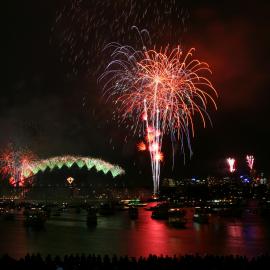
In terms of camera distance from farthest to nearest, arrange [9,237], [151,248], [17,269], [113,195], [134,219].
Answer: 1. [113,195]
2. [134,219]
3. [9,237]
4. [151,248]
5. [17,269]

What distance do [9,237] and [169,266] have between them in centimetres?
2403

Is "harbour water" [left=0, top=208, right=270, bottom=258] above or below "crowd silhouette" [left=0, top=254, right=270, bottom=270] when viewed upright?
below

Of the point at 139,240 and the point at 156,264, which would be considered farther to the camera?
the point at 139,240

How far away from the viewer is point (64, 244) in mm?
30984

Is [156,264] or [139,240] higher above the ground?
[156,264]

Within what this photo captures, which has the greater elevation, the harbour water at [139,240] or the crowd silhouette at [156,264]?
the crowd silhouette at [156,264]

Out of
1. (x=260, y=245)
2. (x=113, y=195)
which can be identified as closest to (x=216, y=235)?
(x=260, y=245)

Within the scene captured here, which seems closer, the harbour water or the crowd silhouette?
the crowd silhouette

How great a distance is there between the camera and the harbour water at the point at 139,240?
27.7 metres

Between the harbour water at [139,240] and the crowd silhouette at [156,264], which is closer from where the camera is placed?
the crowd silhouette at [156,264]

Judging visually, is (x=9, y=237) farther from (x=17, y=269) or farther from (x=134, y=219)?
(x=17, y=269)

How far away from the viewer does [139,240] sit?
107 ft

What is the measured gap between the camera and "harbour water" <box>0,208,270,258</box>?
27.7m

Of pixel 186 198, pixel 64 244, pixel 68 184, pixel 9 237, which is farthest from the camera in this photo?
pixel 68 184
